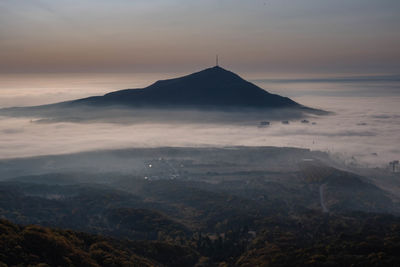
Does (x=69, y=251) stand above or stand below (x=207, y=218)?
above

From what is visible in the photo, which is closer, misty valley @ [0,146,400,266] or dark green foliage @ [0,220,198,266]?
dark green foliage @ [0,220,198,266]

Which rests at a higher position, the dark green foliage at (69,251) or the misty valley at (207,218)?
the dark green foliage at (69,251)

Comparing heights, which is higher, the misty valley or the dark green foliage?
the dark green foliage

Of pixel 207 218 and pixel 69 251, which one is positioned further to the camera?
pixel 207 218

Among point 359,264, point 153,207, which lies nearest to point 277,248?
point 359,264

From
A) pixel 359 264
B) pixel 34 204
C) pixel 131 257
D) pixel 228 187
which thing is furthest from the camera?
pixel 228 187

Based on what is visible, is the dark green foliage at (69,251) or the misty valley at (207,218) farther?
the misty valley at (207,218)

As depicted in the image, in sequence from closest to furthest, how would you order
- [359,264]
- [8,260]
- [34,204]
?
[8,260] → [359,264] → [34,204]

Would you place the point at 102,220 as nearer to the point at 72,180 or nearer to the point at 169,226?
the point at 169,226
